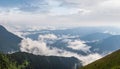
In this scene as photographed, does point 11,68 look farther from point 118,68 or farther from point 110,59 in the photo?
point 110,59

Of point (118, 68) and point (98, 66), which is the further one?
point (98, 66)

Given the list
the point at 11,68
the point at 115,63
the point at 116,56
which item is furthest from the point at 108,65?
the point at 11,68

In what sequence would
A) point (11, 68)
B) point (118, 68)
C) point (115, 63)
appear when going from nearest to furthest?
point (11, 68) → point (118, 68) → point (115, 63)

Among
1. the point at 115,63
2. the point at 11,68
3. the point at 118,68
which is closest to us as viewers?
the point at 11,68

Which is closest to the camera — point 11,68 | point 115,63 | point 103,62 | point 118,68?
point 11,68

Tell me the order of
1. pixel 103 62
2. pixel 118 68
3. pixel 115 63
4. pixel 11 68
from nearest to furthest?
pixel 11 68
pixel 118 68
pixel 115 63
pixel 103 62

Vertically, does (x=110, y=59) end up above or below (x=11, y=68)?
below

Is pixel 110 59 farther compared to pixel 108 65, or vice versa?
pixel 110 59

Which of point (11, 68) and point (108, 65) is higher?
point (11, 68)

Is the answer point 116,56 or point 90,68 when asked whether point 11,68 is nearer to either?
point 90,68
